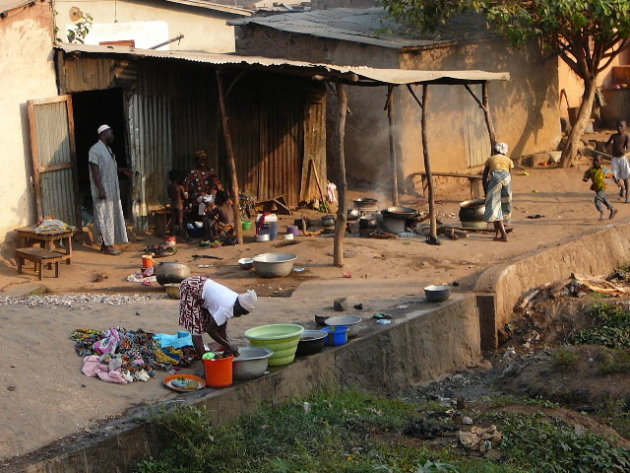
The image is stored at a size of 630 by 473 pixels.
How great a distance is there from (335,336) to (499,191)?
6462 mm

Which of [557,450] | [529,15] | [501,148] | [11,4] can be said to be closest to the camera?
[557,450]

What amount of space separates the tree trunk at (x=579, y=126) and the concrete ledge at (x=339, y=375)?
10870 millimetres

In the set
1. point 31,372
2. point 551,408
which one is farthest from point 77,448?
point 551,408

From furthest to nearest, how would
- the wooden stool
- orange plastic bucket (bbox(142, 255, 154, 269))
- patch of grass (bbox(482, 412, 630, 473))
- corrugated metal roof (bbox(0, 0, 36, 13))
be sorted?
orange plastic bucket (bbox(142, 255, 154, 269))
corrugated metal roof (bbox(0, 0, 36, 13))
the wooden stool
patch of grass (bbox(482, 412, 630, 473))

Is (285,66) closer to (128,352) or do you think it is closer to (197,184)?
(197,184)

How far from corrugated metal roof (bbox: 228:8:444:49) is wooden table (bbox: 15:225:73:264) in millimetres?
7781

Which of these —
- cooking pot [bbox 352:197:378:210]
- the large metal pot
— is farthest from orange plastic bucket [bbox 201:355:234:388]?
cooking pot [bbox 352:197:378:210]

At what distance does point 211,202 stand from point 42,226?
299 cm

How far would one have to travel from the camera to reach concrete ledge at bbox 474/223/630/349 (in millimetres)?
11797

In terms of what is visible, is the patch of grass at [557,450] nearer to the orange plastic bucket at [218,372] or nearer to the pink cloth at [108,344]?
the orange plastic bucket at [218,372]

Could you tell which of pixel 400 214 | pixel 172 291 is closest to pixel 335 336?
pixel 172 291

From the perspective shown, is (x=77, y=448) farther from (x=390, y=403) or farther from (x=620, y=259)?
(x=620, y=259)

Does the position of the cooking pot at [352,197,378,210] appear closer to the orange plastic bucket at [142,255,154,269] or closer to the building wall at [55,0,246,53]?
the orange plastic bucket at [142,255,154,269]

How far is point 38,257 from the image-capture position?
12.2m
